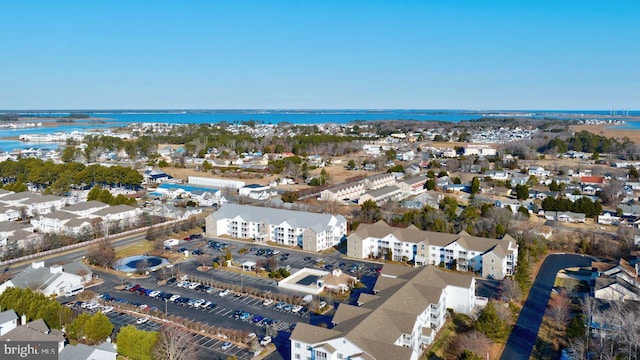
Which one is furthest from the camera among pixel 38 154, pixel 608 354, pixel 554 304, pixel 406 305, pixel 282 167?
pixel 38 154

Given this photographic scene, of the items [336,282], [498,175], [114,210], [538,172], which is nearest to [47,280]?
[336,282]

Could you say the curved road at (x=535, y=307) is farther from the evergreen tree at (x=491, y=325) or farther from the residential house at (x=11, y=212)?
the residential house at (x=11, y=212)

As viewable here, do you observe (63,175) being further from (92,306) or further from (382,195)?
(382,195)

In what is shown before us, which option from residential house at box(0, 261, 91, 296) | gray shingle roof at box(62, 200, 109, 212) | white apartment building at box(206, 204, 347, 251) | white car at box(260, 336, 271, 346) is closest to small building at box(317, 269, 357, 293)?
white car at box(260, 336, 271, 346)

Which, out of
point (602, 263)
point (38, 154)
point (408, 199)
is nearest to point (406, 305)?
point (602, 263)

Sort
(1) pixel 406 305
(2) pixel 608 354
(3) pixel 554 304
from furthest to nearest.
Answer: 1. (3) pixel 554 304
2. (1) pixel 406 305
3. (2) pixel 608 354

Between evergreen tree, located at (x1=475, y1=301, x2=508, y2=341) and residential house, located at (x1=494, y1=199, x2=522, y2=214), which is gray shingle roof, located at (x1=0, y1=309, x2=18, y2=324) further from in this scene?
residential house, located at (x1=494, y1=199, x2=522, y2=214)

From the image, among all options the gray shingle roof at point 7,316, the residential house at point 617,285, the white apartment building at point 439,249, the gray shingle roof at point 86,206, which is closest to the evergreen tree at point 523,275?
the white apartment building at point 439,249

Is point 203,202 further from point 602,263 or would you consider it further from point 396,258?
point 602,263
